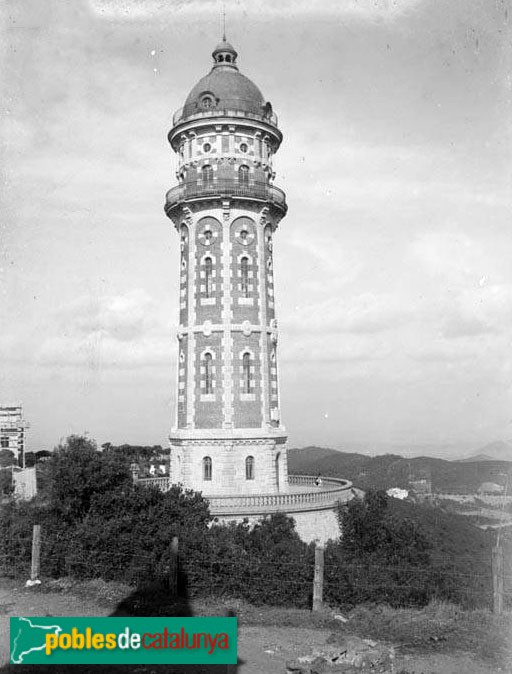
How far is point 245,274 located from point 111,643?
23.9 m

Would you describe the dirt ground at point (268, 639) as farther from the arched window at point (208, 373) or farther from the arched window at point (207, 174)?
the arched window at point (207, 174)

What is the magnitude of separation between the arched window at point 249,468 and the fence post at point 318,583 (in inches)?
666

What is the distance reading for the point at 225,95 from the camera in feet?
115

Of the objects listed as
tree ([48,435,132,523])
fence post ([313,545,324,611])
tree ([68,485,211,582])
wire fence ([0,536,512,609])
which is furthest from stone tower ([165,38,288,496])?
fence post ([313,545,324,611])

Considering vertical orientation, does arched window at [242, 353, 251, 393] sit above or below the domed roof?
below

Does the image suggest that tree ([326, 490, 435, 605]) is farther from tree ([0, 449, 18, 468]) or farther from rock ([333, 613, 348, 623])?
tree ([0, 449, 18, 468])

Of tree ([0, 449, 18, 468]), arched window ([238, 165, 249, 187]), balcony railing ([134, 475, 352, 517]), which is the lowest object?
balcony railing ([134, 475, 352, 517])

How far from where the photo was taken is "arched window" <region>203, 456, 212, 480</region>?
3273 cm

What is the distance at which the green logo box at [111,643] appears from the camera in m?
12.0

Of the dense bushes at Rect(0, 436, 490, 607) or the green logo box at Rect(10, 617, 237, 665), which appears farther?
the dense bushes at Rect(0, 436, 490, 607)

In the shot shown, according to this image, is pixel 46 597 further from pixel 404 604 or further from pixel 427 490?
pixel 427 490

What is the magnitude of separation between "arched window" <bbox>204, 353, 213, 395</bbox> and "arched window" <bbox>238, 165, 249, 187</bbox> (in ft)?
29.8

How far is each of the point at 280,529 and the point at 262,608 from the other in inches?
383

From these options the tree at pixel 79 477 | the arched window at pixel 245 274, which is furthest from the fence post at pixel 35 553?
the arched window at pixel 245 274
